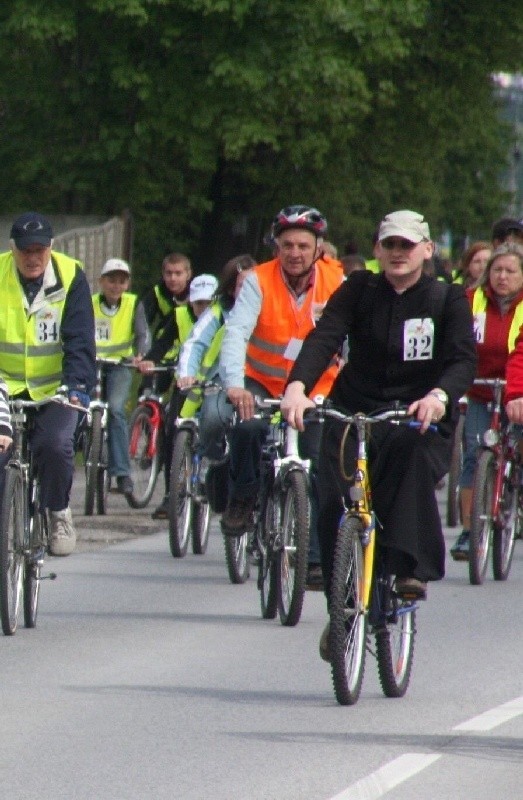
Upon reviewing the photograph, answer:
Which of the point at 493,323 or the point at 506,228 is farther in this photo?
the point at 506,228

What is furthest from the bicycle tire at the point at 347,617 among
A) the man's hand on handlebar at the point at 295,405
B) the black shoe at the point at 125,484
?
the black shoe at the point at 125,484

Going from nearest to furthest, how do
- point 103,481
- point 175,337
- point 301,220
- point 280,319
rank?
point 301,220 < point 280,319 < point 103,481 < point 175,337

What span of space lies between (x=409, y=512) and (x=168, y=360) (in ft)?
28.7

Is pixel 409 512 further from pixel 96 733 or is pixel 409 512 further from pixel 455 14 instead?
pixel 455 14

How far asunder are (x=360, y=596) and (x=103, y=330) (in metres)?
9.41

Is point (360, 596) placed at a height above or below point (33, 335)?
below

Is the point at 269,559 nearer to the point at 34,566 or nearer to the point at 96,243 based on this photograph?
the point at 34,566

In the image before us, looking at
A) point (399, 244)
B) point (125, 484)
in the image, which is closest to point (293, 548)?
point (399, 244)

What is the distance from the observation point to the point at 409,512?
28.4 ft

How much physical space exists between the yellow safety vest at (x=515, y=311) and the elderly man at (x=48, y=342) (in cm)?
310

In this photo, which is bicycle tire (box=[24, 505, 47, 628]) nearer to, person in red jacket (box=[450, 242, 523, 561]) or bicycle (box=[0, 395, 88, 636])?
bicycle (box=[0, 395, 88, 636])

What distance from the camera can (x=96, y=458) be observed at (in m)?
16.6

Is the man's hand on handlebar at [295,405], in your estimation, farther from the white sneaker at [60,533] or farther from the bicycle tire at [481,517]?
the bicycle tire at [481,517]

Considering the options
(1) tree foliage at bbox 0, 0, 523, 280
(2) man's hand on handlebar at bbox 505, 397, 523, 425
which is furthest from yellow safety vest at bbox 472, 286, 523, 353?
(1) tree foliage at bbox 0, 0, 523, 280
